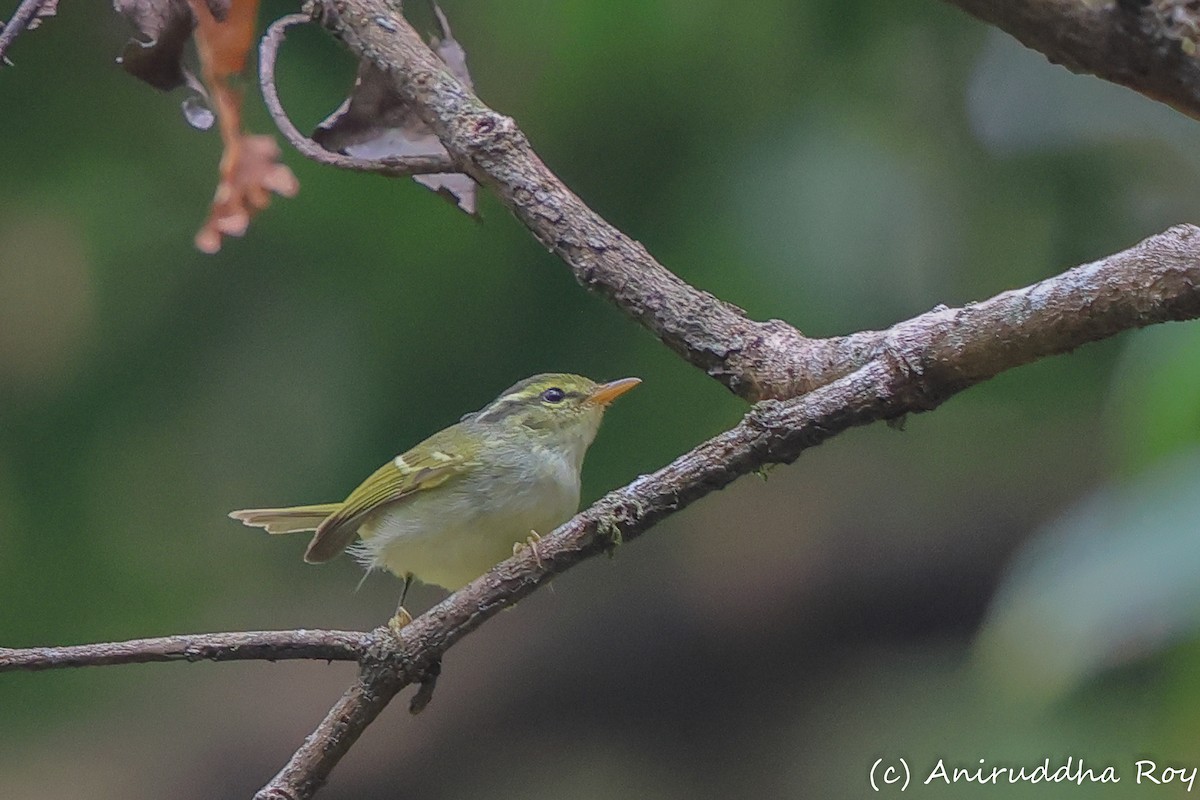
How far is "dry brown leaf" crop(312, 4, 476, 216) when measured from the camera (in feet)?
6.66

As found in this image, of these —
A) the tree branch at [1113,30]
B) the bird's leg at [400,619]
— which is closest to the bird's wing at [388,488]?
the bird's leg at [400,619]

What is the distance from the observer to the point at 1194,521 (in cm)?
109

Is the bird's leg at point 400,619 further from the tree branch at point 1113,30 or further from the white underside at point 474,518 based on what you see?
the tree branch at point 1113,30

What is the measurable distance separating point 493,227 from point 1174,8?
2.83 m

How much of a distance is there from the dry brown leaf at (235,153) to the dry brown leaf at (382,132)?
49 cm

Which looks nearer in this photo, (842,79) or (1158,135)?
(1158,135)

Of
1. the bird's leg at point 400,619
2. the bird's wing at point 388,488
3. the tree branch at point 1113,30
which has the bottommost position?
the bird's leg at point 400,619

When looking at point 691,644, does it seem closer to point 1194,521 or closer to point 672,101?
point 672,101

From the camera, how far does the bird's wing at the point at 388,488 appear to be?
2.63 m

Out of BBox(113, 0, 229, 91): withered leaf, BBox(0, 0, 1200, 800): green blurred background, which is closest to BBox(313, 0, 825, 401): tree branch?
BBox(113, 0, 229, 91): withered leaf

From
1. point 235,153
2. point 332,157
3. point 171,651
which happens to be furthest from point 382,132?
point 171,651

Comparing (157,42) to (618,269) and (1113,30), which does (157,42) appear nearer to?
(618,269)

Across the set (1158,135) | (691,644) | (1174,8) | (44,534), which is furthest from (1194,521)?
(44,534)

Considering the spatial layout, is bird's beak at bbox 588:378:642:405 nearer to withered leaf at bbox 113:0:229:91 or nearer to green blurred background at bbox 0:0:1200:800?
green blurred background at bbox 0:0:1200:800
